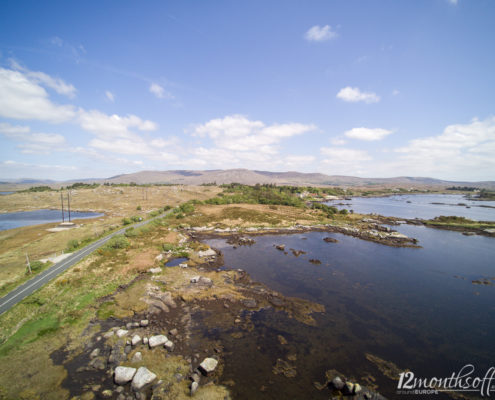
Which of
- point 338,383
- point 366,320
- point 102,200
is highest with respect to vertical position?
point 102,200

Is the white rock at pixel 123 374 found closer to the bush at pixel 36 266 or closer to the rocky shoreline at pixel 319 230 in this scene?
the bush at pixel 36 266

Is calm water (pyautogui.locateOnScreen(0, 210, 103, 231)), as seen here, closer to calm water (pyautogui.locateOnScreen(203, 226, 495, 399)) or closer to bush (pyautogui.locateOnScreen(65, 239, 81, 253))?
bush (pyautogui.locateOnScreen(65, 239, 81, 253))

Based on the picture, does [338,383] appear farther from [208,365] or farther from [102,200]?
[102,200]

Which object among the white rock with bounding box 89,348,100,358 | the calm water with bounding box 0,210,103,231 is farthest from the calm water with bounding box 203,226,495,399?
the calm water with bounding box 0,210,103,231

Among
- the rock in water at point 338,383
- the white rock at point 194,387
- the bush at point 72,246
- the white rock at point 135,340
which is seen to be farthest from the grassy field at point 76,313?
the rock in water at point 338,383

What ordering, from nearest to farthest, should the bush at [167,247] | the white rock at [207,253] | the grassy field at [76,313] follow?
the grassy field at [76,313], the white rock at [207,253], the bush at [167,247]

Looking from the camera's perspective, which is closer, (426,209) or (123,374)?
(123,374)

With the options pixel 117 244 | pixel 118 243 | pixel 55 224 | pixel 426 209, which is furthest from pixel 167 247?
pixel 426 209
